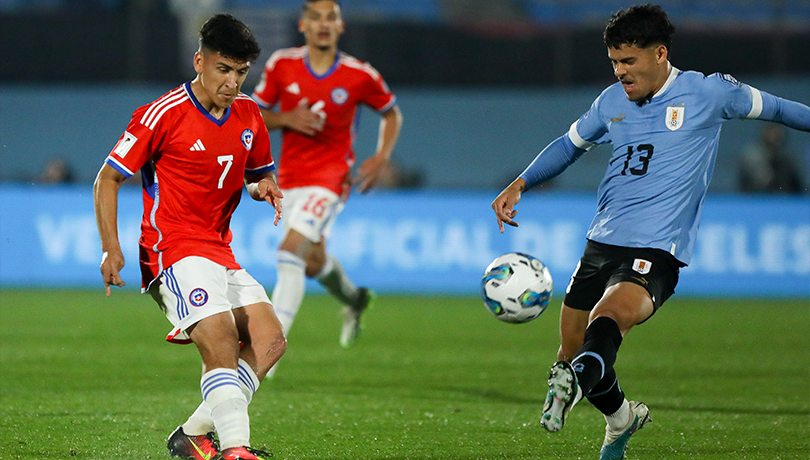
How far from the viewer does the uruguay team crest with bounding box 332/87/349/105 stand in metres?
8.13

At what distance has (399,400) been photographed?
6.70m

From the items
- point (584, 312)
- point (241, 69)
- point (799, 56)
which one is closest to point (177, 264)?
point (241, 69)

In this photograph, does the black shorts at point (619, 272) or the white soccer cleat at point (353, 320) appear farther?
the white soccer cleat at point (353, 320)

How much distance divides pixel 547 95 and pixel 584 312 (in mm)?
13410

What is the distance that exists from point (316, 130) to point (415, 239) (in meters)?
6.27

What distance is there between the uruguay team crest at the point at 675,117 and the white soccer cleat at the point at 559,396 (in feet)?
4.56

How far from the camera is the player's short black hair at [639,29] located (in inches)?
182

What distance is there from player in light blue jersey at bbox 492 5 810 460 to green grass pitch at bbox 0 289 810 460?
0.79 m

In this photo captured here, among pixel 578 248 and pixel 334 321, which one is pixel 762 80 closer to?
pixel 578 248

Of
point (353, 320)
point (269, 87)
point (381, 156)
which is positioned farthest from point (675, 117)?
point (353, 320)

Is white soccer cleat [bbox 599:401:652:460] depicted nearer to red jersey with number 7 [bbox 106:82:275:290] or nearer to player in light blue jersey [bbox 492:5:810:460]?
player in light blue jersey [bbox 492:5:810:460]

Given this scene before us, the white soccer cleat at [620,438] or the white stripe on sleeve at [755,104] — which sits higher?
the white stripe on sleeve at [755,104]

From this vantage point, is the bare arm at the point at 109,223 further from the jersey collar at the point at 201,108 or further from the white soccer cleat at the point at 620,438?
the white soccer cleat at the point at 620,438

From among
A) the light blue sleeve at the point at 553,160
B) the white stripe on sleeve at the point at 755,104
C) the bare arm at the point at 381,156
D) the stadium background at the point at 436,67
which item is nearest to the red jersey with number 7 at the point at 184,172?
the light blue sleeve at the point at 553,160
